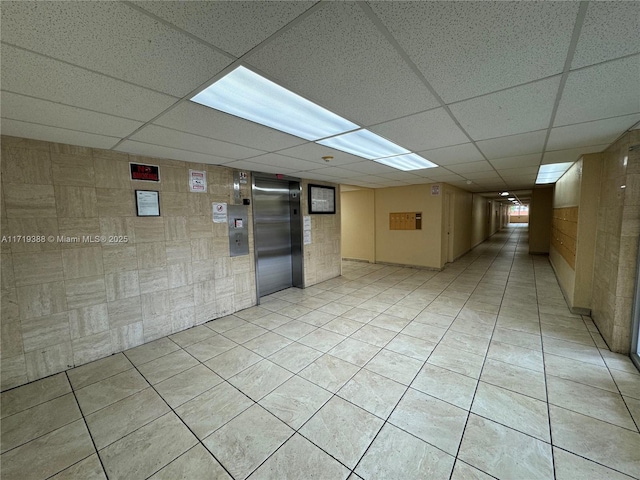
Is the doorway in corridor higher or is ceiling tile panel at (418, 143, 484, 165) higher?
ceiling tile panel at (418, 143, 484, 165)

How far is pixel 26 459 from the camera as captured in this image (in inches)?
65.3

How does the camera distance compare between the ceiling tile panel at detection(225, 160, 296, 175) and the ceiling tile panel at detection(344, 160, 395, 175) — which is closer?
the ceiling tile panel at detection(225, 160, 296, 175)

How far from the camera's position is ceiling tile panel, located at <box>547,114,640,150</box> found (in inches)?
89.7

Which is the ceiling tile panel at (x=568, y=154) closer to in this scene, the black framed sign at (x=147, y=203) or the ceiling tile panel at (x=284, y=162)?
the ceiling tile panel at (x=284, y=162)

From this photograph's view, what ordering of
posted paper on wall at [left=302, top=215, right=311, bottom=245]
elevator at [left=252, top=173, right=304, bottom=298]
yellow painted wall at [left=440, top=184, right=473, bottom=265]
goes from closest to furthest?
elevator at [left=252, top=173, right=304, bottom=298], posted paper on wall at [left=302, top=215, right=311, bottom=245], yellow painted wall at [left=440, top=184, right=473, bottom=265]

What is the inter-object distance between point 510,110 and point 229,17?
2.10m

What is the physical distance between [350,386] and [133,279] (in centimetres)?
282

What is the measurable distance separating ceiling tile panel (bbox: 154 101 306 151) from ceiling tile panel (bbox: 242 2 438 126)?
72 cm

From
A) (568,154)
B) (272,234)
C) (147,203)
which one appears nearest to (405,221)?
(568,154)

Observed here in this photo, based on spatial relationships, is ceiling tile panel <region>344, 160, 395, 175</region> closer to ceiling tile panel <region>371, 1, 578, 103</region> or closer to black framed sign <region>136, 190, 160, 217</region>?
ceiling tile panel <region>371, 1, 578, 103</region>

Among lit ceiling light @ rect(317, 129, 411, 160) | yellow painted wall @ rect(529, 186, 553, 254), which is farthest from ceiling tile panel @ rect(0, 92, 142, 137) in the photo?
yellow painted wall @ rect(529, 186, 553, 254)

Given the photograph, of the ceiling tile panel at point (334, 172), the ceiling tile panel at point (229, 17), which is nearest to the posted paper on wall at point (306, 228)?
the ceiling tile panel at point (334, 172)

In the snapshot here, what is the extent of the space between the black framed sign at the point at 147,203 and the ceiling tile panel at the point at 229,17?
2.60 meters

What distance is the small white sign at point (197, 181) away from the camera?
3.52m
